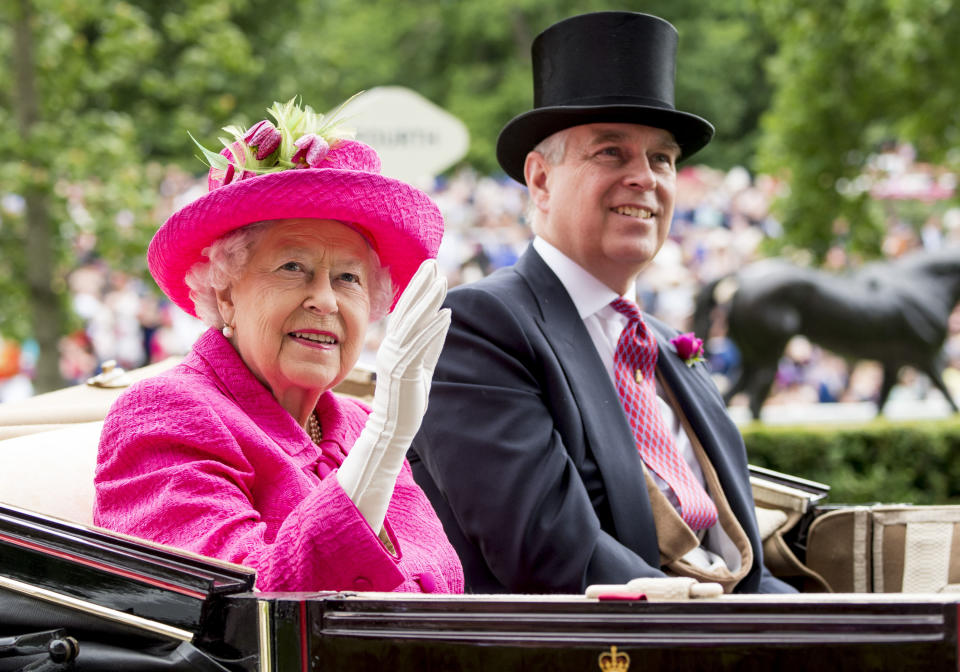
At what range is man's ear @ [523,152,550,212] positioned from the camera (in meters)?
3.16

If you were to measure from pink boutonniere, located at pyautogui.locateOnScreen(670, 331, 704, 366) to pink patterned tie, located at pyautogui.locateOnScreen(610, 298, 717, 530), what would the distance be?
0.18 meters

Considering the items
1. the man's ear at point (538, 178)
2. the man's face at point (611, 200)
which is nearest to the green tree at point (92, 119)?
the man's ear at point (538, 178)

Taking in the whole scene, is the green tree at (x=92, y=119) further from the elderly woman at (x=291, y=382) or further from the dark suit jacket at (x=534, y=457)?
the elderly woman at (x=291, y=382)

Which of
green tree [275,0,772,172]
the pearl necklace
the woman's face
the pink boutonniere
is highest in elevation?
green tree [275,0,772,172]

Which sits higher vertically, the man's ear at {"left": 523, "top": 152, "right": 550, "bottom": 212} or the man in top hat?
the man's ear at {"left": 523, "top": 152, "right": 550, "bottom": 212}

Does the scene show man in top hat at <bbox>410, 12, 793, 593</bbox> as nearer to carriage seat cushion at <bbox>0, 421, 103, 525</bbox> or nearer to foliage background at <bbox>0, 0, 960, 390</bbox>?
carriage seat cushion at <bbox>0, 421, 103, 525</bbox>

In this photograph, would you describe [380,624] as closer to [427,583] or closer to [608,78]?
[427,583]

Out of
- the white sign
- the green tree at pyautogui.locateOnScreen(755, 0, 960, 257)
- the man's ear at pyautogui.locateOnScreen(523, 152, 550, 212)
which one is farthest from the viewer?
the green tree at pyautogui.locateOnScreen(755, 0, 960, 257)

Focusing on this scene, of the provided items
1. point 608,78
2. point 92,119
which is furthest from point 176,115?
point 608,78

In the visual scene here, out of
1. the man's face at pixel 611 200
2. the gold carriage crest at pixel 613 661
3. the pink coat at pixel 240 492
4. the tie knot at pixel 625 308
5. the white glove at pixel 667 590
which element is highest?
the man's face at pixel 611 200

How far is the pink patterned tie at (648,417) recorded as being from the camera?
280 cm

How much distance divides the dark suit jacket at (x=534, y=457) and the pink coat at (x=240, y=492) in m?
0.45

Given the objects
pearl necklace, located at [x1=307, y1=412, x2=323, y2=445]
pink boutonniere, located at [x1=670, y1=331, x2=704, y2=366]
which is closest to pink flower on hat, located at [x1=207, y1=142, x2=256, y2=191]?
pearl necklace, located at [x1=307, y1=412, x2=323, y2=445]

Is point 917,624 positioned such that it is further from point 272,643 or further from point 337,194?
point 337,194
